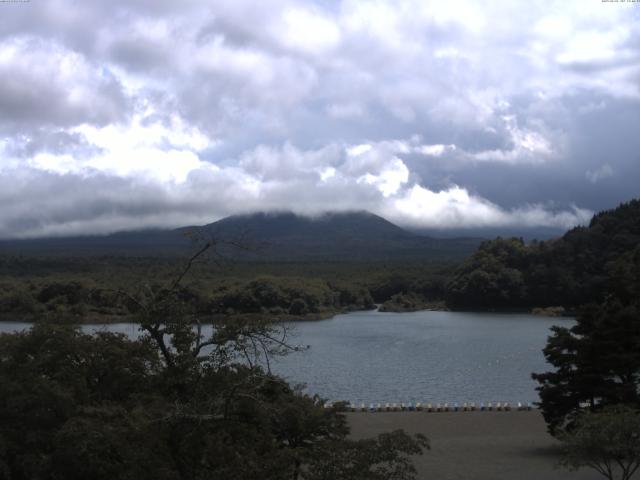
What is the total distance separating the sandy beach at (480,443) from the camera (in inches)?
622

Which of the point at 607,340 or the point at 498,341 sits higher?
the point at 607,340

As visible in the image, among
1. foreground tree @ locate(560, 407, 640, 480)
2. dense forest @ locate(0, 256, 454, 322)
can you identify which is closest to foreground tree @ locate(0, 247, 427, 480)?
foreground tree @ locate(560, 407, 640, 480)

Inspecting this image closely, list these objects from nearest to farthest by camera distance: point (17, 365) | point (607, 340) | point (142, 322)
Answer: point (142, 322)
point (17, 365)
point (607, 340)

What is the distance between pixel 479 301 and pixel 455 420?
55.5 m

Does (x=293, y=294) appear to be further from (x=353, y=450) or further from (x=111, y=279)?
(x=353, y=450)

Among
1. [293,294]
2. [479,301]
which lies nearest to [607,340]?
[293,294]

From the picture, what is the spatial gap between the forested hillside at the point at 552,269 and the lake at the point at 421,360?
8.27 m

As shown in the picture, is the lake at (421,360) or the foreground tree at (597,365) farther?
the lake at (421,360)

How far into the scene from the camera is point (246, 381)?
7.90 meters

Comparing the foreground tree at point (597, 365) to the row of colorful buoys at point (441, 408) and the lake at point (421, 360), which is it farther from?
the row of colorful buoys at point (441, 408)

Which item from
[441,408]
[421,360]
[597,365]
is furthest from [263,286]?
[597,365]

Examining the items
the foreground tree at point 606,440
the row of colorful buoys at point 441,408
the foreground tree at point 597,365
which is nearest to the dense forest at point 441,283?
the row of colorful buoys at point 441,408

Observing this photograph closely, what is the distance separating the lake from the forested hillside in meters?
8.27

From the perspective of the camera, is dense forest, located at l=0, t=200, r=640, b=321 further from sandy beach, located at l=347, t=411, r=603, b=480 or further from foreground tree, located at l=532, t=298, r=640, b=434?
foreground tree, located at l=532, t=298, r=640, b=434
